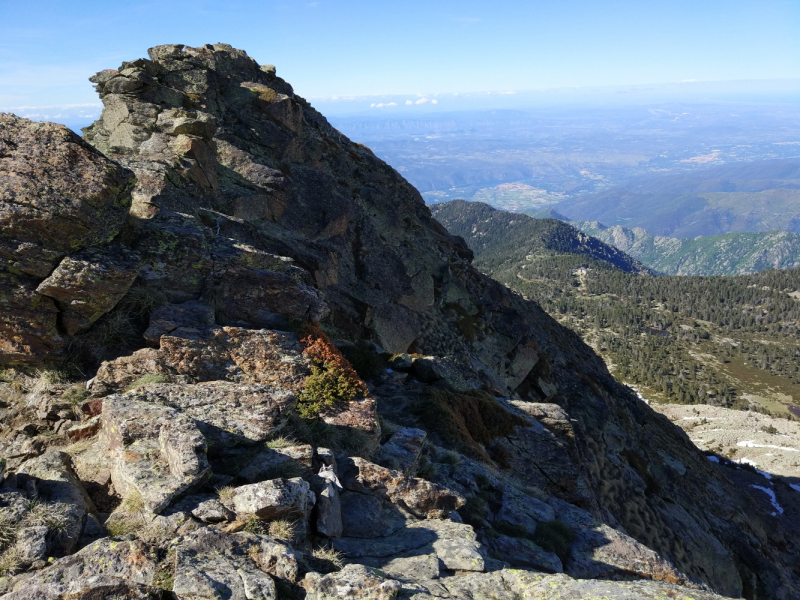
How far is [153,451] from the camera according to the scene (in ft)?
29.4

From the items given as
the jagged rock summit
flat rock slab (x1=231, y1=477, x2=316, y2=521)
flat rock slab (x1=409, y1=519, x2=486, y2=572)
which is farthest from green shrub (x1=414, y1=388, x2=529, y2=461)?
flat rock slab (x1=231, y1=477, x2=316, y2=521)

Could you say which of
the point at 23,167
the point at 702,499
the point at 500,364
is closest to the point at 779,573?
the point at 702,499

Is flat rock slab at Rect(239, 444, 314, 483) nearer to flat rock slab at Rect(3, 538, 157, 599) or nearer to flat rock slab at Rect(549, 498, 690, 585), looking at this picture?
flat rock slab at Rect(3, 538, 157, 599)

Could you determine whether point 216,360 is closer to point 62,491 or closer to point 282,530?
point 62,491

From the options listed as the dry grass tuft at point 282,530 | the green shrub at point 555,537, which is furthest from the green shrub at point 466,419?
the dry grass tuft at point 282,530

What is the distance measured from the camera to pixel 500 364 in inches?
1646

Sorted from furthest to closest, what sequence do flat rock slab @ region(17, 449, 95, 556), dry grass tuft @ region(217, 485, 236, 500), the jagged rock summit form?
dry grass tuft @ region(217, 485, 236, 500)
the jagged rock summit
flat rock slab @ region(17, 449, 95, 556)

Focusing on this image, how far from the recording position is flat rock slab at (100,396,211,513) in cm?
812

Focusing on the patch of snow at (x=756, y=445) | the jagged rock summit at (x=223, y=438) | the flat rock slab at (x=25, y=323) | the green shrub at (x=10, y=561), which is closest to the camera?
the green shrub at (x=10, y=561)

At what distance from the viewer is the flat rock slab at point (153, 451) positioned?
812cm

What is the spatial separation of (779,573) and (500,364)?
77.5 feet

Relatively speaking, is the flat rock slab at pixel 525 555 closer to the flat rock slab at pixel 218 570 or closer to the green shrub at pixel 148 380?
the flat rock slab at pixel 218 570

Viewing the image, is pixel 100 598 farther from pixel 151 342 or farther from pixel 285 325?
pixel 285 325

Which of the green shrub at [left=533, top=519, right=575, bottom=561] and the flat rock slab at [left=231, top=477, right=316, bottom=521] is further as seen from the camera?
the green shrub at [left=533, top=519, right=575, bottom=561]
